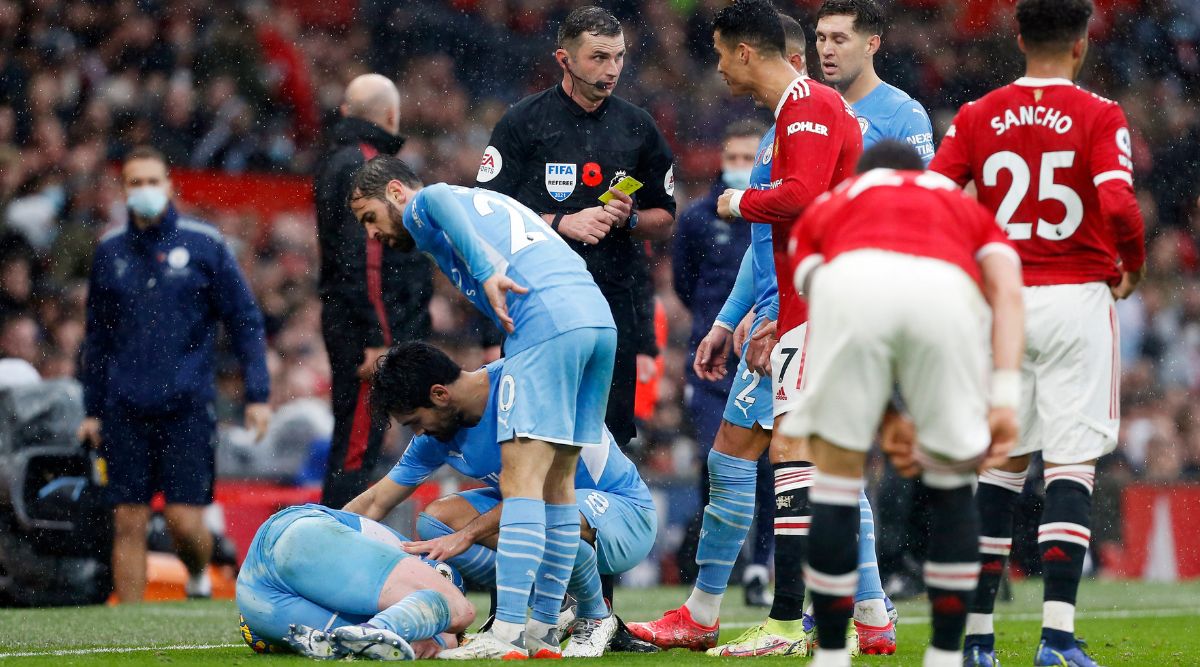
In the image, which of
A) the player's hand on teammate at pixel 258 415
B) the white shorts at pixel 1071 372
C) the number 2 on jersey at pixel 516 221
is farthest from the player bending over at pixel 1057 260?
the player's hand on teammate at pixel 258 415

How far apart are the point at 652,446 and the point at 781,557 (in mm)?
7880

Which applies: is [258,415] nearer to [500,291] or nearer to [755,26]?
[500,291]

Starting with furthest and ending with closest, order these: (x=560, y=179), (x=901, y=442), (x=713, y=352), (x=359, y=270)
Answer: (x=359, y=270) → (x=560, y=179) → (x=713, y=352) → (x=901, y=442)

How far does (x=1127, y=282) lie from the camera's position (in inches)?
201

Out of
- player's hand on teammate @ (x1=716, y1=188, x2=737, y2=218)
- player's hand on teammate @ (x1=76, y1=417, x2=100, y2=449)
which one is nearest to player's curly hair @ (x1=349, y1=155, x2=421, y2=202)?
player's hand on teammate @ (x1=716, y1=188, x2=737, y2=218)

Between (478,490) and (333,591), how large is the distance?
0.90 metres

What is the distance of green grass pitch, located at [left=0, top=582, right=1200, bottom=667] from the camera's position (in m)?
5.57

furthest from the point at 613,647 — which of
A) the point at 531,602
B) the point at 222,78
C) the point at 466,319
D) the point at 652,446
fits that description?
the point at 222,78

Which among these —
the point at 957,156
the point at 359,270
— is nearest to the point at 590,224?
the point at 957,156

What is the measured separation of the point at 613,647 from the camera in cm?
601

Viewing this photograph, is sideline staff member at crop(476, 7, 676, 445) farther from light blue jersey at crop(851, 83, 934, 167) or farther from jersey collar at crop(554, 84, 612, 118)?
light blue jersey at crop(851, 83, 934, 167)

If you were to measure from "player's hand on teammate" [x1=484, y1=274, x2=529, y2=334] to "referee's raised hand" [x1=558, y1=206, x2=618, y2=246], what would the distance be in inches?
47.4

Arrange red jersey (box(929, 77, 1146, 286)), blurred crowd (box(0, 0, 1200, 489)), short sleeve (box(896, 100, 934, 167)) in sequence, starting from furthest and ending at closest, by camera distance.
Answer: blurred crowd (box(0, 0, 1200, 489)) → short sleeve (box(896, 100, 934, 167)) → red jersey (box(929, 77, 1146, 286))

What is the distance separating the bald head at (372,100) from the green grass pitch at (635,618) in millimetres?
2801
